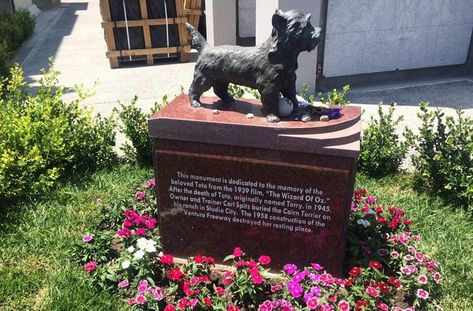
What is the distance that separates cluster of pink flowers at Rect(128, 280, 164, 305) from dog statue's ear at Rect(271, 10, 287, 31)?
1.91 metres

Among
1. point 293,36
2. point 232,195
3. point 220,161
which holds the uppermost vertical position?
point 293,36

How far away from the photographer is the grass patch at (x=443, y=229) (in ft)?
10.1

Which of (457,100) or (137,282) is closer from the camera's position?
(137,282)

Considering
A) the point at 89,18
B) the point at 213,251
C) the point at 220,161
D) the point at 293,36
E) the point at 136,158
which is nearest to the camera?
the point at 293,36

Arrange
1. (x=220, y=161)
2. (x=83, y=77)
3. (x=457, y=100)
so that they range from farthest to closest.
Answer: (x=83, y=77) < (x=457, y=100) < (x=220, y=161)

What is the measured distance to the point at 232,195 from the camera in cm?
312

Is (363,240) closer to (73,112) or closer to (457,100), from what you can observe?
(73,112)

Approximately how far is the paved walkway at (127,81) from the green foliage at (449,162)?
6.28ft

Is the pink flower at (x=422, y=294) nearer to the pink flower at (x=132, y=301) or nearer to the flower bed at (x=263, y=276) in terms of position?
the flower bed at (x=263, y=276)

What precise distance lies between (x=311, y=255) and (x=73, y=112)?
325cm

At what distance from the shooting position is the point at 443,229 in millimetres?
3742

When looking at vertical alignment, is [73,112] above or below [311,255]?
above

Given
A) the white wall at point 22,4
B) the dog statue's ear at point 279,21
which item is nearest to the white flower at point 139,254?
the dog statue's ear at point 279,21

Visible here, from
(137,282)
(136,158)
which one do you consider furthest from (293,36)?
(136,158)
